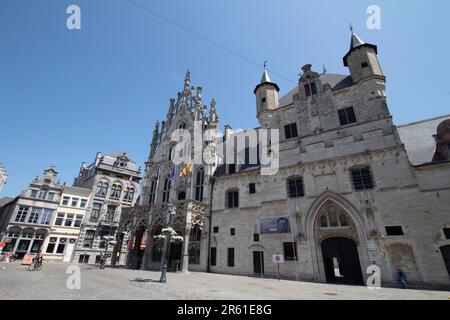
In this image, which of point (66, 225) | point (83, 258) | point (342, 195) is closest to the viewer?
point (342, 195)

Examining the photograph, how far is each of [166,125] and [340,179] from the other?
23.9 metres

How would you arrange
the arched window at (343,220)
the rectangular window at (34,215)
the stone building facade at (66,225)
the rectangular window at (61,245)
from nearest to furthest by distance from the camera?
1. the arched window at (343,220)
2. the stone building facade at (66,225)
3. the rectangular window at (34,215)
4. the rectangular window at (61,245)

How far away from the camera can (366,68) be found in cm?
2036

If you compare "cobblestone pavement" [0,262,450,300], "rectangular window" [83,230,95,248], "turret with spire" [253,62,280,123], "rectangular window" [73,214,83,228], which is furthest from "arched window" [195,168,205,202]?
"rectangular window" [73,214,83,228]

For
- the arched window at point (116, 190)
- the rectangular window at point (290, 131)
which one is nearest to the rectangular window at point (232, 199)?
the rectangular window at point (290, 131)

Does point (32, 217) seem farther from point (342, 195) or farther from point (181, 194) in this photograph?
point (342, 195)

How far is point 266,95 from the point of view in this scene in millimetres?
25781

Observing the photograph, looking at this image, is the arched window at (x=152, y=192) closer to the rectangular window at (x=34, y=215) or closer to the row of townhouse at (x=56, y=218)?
the row of townhouse at (x=56, y=218)

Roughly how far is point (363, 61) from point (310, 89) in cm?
527

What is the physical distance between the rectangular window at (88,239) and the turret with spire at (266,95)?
32.8 metres

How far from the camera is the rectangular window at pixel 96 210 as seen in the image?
36.1 meters

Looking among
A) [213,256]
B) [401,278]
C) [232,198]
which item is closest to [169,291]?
[213,256]
